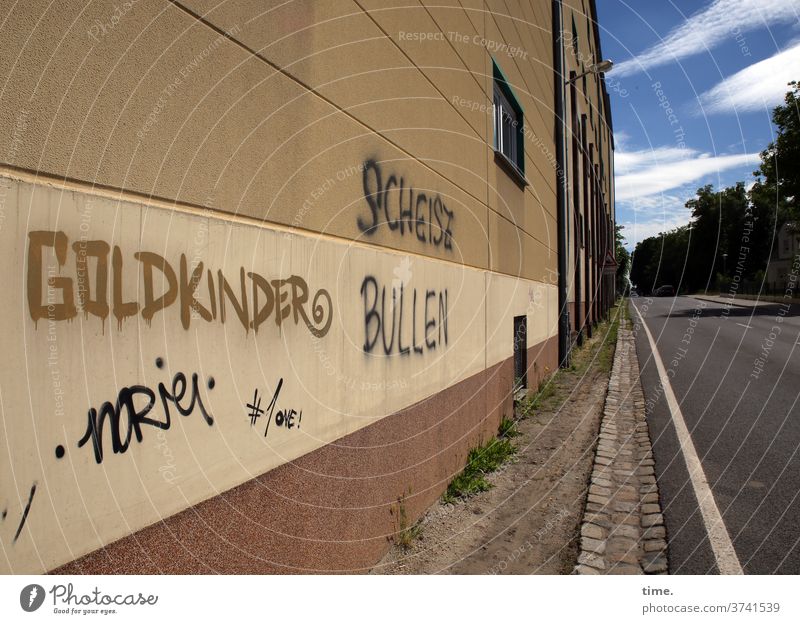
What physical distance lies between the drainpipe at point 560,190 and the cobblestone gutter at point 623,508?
12.2ft

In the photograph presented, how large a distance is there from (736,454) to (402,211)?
414cm

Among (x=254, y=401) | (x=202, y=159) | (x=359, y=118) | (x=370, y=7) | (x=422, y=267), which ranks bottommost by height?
(x=254, y=401)

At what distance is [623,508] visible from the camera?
429 centimetres

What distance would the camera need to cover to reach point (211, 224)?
2148 mm

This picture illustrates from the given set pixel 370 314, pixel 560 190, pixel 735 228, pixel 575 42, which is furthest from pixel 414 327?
pixel 735 228

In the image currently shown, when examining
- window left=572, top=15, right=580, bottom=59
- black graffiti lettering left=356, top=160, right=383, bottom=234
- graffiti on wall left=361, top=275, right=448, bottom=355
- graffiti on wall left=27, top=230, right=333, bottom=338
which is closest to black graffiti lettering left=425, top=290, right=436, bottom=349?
graffiti on wall left=361, top=275, right=448, bottom=355

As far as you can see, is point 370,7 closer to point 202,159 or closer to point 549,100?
point 202,159

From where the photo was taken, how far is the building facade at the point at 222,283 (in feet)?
5.19

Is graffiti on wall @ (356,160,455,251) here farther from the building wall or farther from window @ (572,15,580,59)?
window @ (572,15,580,59)

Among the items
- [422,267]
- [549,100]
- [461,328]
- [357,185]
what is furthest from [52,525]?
[549,100]

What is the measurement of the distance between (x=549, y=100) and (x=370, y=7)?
7914 millimetres

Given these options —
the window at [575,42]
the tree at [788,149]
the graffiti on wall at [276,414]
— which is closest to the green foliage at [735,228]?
the tree at [788,149]

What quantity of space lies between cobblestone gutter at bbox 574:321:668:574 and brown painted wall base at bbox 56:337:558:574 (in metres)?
1.14

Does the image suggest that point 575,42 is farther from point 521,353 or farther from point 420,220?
point 420,220
